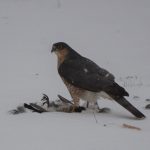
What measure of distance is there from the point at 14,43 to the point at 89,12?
3472 millimetres

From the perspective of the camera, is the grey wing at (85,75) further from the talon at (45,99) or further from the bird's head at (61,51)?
the talon at (45,99)

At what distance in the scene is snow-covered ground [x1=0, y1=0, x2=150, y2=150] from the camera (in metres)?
5.44

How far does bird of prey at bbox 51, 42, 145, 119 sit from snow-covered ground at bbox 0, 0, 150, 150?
0.67ft

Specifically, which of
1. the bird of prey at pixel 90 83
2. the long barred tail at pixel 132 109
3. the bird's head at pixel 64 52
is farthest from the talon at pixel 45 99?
the long barred tail at pixel 132 109

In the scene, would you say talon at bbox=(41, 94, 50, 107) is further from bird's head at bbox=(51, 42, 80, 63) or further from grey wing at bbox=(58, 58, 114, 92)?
bird's head at bbox=(51, 42, 80, 63)

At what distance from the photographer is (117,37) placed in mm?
13336

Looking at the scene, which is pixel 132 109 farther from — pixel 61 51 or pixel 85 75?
pixel 61 51

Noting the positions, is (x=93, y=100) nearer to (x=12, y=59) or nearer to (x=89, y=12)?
(x=12, y=59)

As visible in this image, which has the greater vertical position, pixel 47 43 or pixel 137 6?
pixel 137 6

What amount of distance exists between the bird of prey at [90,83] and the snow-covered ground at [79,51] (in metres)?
0.20

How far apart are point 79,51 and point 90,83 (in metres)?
5.80

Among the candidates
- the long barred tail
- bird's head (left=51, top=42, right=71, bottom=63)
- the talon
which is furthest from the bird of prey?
the talon

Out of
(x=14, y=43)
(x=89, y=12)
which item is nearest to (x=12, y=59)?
(x=14, y=43)

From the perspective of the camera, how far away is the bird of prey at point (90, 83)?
257 inches
